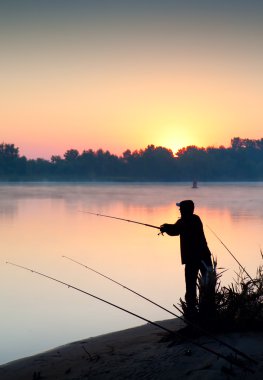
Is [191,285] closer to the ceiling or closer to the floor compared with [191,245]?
closer to the floor

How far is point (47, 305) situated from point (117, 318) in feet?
5.82

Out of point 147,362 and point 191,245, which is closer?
point 147,362

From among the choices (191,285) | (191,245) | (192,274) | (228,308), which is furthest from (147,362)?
(191,245)

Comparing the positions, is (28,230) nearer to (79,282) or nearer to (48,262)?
(48,262)

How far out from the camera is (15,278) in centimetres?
1468

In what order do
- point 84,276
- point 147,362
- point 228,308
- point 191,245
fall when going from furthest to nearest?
point 84,276
point 191,245
point 228,308
point 147,362

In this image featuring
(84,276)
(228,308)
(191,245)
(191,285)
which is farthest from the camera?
(84,276)

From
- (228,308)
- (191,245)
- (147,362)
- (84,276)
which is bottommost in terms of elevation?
(84,276)

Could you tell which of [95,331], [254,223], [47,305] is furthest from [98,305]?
[254,223]

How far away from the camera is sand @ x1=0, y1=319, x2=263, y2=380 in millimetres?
5016

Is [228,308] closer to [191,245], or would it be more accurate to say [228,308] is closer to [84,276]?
[191,245]

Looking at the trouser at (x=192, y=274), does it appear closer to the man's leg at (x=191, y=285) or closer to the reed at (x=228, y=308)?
the man's leg at (x=191, y=285)

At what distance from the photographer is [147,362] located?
18.2 ft

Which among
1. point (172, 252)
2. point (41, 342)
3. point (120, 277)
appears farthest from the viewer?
point (172, 252)
